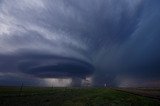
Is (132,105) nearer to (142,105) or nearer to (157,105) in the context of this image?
(142,105)

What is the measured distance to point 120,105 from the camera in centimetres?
3819

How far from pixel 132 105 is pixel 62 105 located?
13.7 meters

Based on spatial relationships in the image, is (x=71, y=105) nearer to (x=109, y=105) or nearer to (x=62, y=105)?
(x=62, y=105)

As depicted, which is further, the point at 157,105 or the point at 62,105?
the point at 62,105

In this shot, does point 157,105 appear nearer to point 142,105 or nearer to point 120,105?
point 142,105

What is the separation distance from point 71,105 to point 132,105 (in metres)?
12.0

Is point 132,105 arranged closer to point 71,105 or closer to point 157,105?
point 157,105

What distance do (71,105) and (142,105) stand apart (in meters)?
13.9

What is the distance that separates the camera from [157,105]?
3666 cm

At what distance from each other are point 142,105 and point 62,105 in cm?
1563

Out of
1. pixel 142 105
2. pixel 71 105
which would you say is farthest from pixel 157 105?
pixel 71 105

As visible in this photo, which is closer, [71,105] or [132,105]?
[132,105]

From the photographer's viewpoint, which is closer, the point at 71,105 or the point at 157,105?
the point at 157,105

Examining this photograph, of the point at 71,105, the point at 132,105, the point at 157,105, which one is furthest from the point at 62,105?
the point at 157,105
